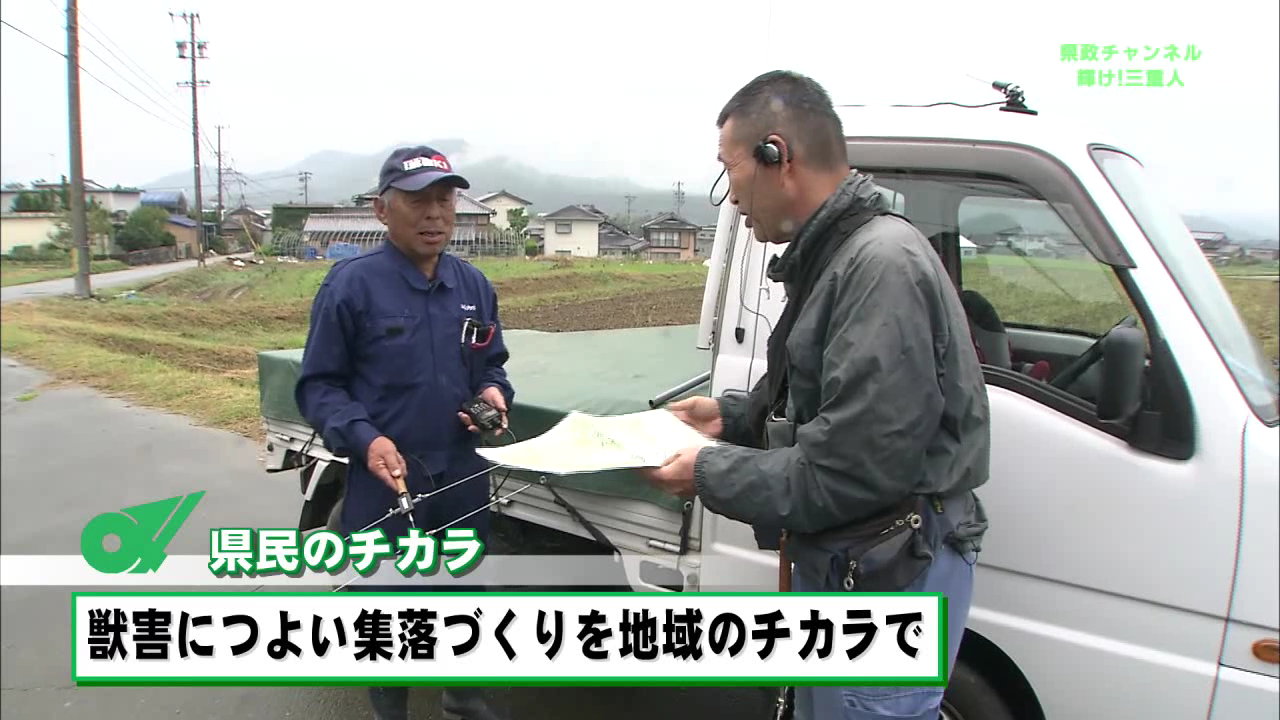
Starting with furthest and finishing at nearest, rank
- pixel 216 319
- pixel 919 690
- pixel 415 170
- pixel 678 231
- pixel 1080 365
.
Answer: pixel 678 231 < pixel 216 319 < pixel 415 170 < pixel 1080 365 < pixel 919 690

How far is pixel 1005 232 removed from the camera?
6.85 feet

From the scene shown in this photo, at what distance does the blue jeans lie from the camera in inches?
55.6

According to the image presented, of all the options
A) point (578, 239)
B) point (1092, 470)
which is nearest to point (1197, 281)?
point (1092, 470)

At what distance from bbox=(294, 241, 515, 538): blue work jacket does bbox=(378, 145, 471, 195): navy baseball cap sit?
0.23 meters

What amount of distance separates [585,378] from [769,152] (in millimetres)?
1857

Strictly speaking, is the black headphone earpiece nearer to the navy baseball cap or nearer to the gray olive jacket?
the gray olive jacket

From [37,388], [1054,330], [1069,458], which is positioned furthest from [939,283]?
[37,388]

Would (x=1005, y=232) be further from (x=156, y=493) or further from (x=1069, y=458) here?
(x=156, y=493)

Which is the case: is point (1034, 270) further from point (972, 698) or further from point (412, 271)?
point (412, 271)

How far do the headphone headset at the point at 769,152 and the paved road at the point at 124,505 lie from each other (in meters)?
1.30

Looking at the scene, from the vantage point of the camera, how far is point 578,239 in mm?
5188

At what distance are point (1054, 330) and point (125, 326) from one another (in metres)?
2.54

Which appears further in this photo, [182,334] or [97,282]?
[182,334]

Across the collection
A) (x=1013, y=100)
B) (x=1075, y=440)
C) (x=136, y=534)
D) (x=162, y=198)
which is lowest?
(x=136, y=534)
